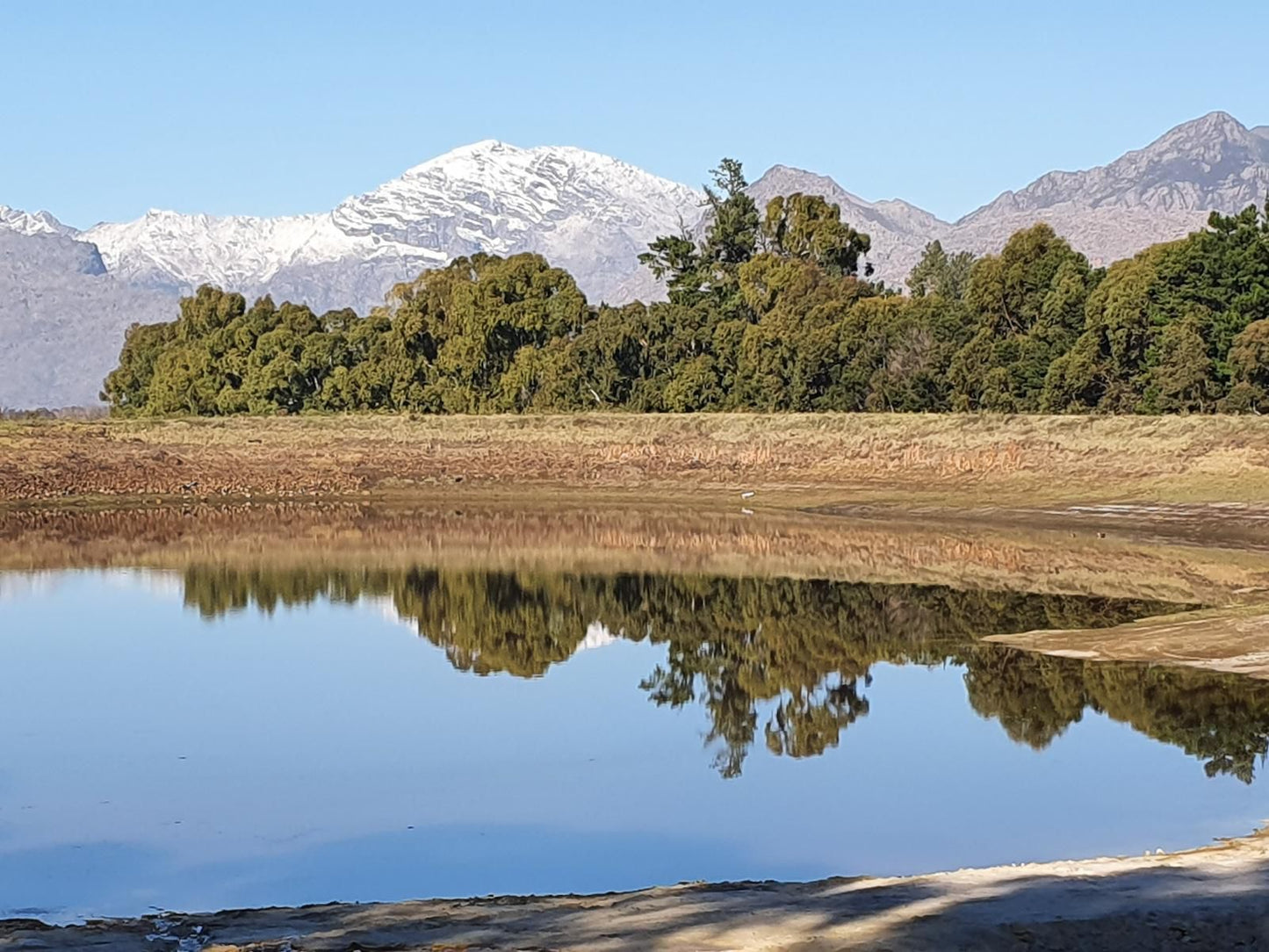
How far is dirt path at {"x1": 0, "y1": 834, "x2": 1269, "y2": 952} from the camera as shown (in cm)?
993

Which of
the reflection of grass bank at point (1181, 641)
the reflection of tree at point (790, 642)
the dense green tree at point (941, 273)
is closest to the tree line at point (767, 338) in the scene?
the dense green tree at point (941, 273)

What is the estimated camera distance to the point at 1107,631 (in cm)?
2445

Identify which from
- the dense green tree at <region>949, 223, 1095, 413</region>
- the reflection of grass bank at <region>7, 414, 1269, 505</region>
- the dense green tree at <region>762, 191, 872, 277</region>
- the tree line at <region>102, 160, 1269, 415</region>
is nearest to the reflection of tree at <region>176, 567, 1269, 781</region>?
the reflection of grass bank at <region>7, 414, 1269, 505</region>

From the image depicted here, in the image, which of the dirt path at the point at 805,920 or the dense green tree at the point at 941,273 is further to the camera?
the dense green tree at the point at 941,273

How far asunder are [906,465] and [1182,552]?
20.2 m

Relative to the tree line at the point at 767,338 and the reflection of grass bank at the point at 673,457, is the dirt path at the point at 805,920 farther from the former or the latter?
the tree line at the point at 767,338

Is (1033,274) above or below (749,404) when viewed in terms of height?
above

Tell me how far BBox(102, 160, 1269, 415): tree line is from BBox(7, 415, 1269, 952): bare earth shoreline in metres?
8.75

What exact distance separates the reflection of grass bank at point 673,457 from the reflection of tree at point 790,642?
18.2m

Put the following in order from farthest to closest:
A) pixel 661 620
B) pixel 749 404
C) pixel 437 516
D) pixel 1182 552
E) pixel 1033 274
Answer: pixel 749 404 → pixel 1033 274 → pixel 437 516 → pixel 1182 552 → pixel 661 620

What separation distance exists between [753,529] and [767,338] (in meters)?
33.7

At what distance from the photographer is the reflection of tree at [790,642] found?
61.9 ft

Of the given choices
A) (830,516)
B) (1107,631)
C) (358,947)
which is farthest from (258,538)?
(358,947)

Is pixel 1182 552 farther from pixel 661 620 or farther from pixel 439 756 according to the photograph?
pixel 439 756
